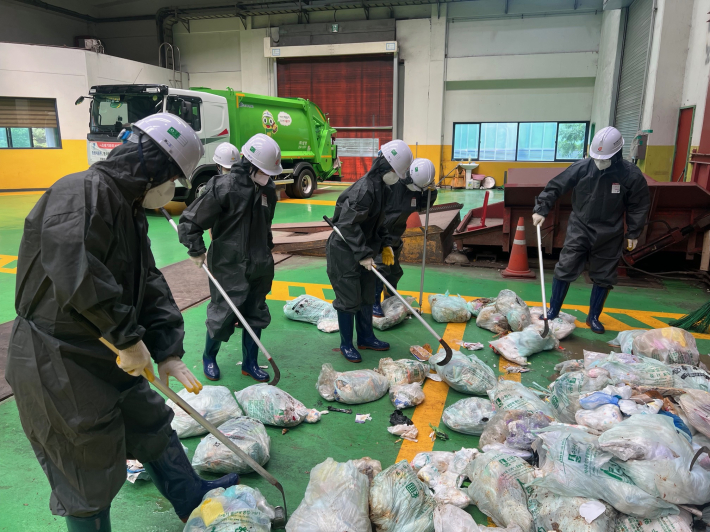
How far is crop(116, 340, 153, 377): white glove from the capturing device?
64.2 inches

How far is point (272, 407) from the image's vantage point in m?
3.06

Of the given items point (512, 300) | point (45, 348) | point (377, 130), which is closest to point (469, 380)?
point (512, 300)

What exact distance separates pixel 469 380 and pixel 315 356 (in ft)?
4.41

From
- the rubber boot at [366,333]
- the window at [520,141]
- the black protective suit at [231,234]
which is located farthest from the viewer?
the window at [520,141]

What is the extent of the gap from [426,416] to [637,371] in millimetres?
1380

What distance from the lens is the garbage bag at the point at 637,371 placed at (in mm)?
3020

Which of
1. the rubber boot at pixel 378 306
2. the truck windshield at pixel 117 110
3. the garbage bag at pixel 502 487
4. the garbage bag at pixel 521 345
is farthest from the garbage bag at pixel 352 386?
the truck windshield at pixel 117 110

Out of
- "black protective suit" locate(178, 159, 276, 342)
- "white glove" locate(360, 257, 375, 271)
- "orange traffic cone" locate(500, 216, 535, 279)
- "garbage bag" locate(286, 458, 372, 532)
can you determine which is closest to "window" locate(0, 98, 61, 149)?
"black protective suit" locate(178, 159, 276, 342)

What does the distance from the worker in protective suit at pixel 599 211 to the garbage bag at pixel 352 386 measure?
2241 mm

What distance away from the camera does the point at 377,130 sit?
17.5m

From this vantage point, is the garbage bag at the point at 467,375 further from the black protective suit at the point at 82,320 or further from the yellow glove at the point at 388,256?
the black protective suit at the point at 82,320

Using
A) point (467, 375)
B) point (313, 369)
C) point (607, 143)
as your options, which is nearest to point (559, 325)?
point (467, 375)

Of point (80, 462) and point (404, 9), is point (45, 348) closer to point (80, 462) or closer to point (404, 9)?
point (80, 462)

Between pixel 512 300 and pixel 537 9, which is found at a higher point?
pixel 537 9
